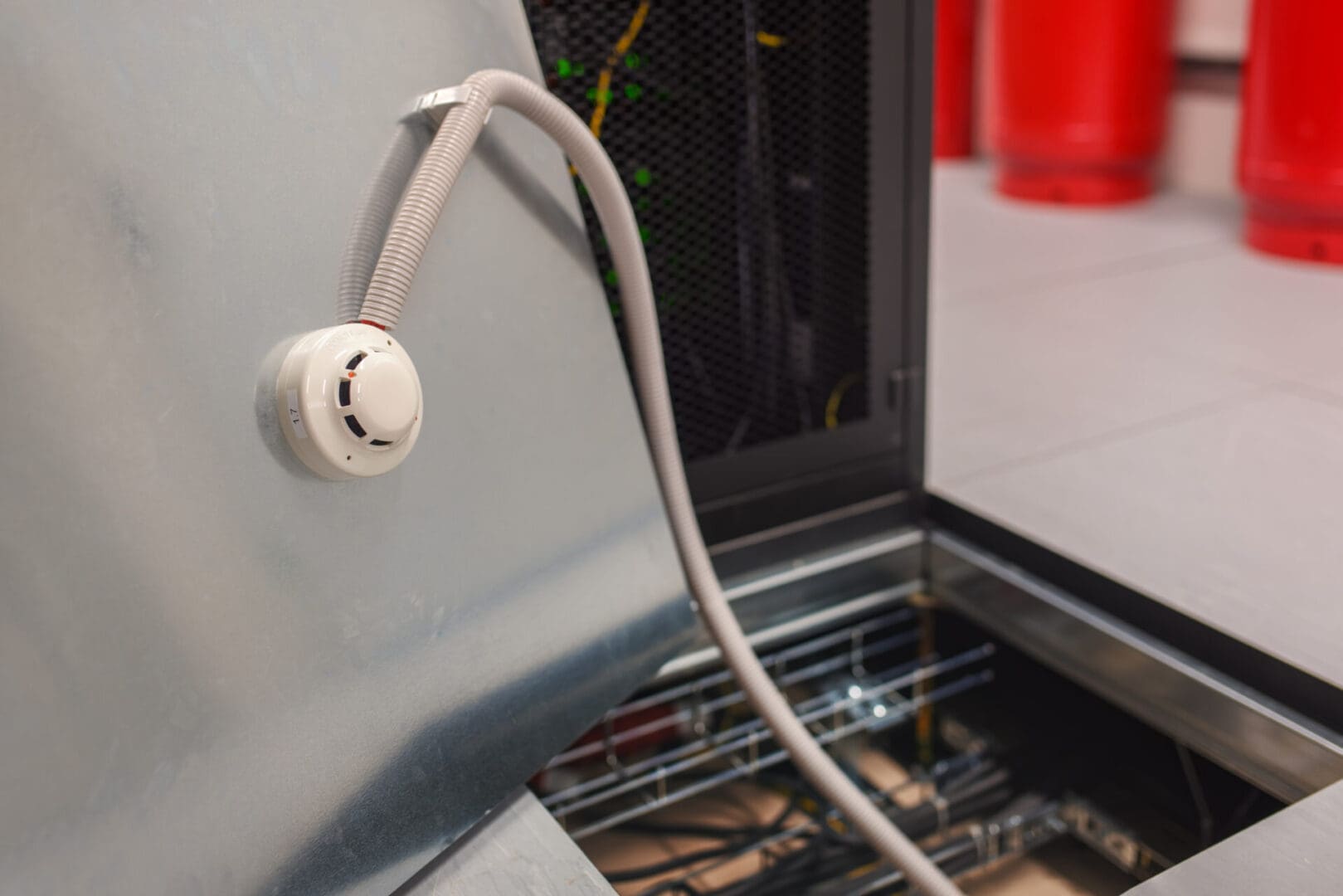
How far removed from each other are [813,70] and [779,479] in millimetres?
368

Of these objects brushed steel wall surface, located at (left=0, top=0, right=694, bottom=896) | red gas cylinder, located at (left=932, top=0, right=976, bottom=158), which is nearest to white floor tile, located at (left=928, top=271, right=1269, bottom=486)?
brushed steel wall surface, located at (left=0, top=0, right=694, bottom=896)

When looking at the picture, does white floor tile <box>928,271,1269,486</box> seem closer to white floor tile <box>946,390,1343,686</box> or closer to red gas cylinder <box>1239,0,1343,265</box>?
white floor tile <box>946,390,1343,686</box>

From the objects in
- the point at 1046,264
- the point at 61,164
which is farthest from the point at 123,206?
the point at 1046,264

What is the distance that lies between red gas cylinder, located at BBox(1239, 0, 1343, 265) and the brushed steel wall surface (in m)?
1.75

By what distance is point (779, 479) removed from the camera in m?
1.12

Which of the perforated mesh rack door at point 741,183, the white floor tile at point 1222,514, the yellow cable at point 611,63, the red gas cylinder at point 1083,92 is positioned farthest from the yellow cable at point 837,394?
the red gas cylinder at point 1083,92

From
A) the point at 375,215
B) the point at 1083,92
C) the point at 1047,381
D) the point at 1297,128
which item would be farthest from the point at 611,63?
the point at 1083,92

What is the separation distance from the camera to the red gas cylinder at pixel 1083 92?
247 cm

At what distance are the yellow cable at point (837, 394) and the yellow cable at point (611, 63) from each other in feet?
1.18

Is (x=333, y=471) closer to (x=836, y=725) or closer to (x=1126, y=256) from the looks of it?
(x=836, y=725)

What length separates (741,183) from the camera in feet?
3.37

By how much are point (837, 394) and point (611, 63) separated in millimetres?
392

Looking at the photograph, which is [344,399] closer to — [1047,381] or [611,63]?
[611,63]

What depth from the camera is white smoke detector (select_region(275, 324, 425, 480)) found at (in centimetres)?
50
